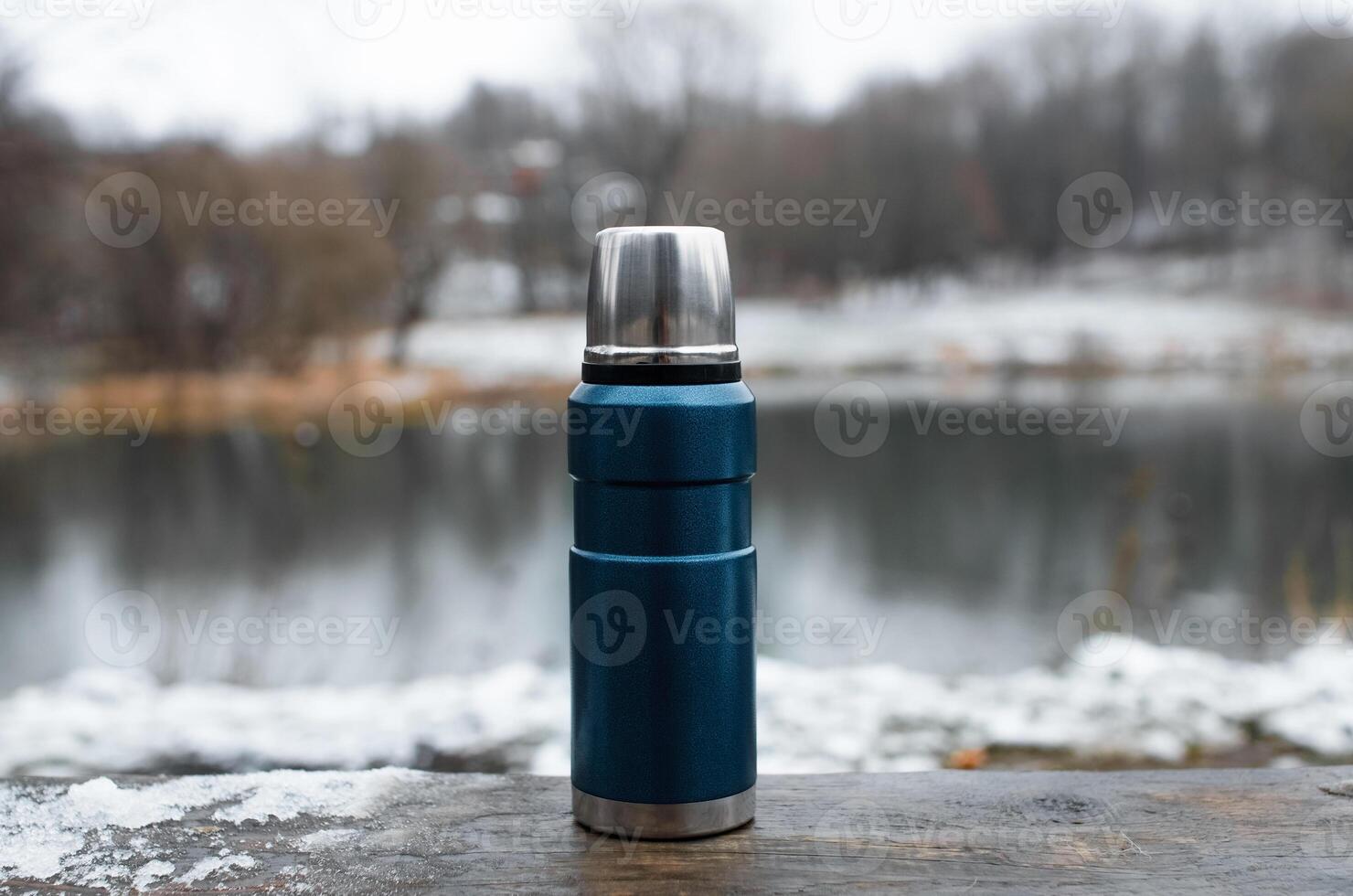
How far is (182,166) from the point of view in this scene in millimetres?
8070

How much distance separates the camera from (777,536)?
21.2 ft

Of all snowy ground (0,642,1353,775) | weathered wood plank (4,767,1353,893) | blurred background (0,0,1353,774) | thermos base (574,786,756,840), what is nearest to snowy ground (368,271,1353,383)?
blurred background (0,0,1353,774)

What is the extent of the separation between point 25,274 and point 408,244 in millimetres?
2594

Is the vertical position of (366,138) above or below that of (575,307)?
above

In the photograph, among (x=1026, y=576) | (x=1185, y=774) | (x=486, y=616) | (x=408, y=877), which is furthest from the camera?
(x=1026, y=576)

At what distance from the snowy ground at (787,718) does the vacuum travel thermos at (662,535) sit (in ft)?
6.80

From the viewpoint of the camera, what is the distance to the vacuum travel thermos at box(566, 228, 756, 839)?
45.4 inches

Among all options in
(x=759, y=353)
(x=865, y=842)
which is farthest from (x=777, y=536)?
(x=865, y=842)

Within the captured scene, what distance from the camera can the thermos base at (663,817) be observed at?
→ 1177 millimetres

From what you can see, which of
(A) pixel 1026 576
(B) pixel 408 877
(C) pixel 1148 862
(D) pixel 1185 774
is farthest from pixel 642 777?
(A) pixel 1026 576

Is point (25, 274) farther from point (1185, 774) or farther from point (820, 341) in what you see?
point (1185, 774)

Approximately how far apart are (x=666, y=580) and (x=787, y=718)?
2660 millimetres

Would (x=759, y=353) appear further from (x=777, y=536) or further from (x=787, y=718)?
(x=787, y=718)

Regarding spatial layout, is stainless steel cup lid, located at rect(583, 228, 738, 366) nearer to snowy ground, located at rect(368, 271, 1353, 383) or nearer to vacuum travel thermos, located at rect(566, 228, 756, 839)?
vacuum travel thermos, located at rect(566, 228, 756, 839)
